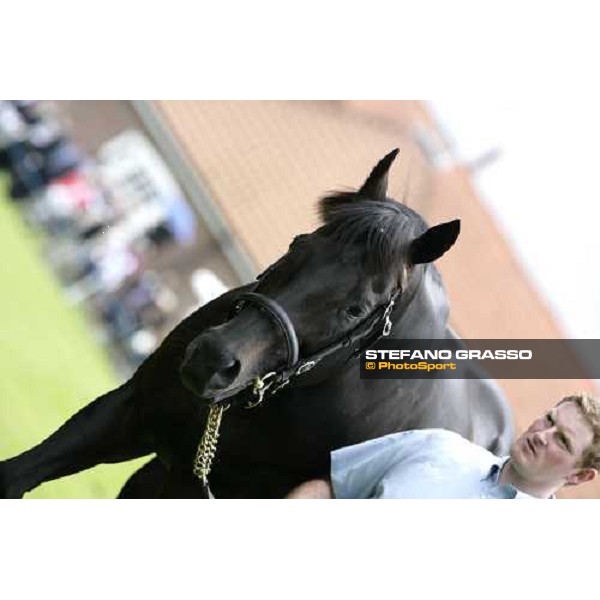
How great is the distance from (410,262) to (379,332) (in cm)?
22

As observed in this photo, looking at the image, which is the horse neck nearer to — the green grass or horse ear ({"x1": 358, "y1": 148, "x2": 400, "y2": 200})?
horse ear ({"x1": 358, "y1": 148, "x2": 400, "y2": 200})

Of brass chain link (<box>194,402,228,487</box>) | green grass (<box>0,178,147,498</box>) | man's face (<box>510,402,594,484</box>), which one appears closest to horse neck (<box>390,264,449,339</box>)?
man's face (<box>510,402,594,484</box>)

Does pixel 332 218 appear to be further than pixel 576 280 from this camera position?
No

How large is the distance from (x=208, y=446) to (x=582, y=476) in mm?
1082

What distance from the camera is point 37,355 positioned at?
3.57m

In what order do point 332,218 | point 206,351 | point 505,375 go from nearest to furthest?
point 206,351 → point 332,218 → point 505,375

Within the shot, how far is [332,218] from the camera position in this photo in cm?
272

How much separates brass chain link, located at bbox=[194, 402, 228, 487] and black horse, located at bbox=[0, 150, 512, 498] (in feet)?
0.18

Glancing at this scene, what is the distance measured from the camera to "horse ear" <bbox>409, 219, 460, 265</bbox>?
2648 millimetres

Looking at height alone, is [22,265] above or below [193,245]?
above
